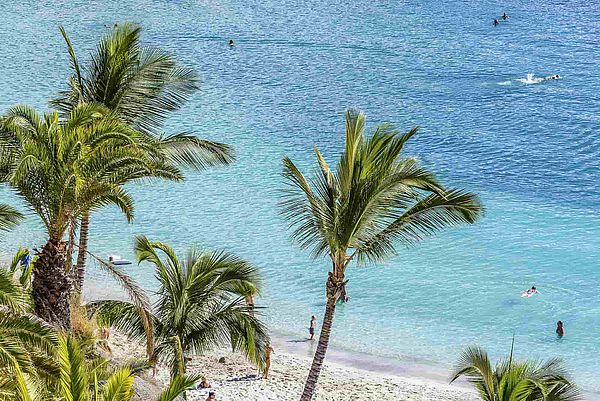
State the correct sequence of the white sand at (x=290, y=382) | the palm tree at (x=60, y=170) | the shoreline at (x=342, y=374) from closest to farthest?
the palm tree at (x=60, y=170)
the white sand at (x=290, y=382)
the shoreline at (x=342, y=374)

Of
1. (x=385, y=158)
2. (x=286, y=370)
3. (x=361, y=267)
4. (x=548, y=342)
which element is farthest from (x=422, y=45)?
(x=385, y=158)

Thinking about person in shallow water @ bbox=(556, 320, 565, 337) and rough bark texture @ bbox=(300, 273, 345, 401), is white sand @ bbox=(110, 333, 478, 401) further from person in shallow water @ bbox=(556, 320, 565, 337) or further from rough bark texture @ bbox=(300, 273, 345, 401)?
person in shallow water @ bbox=(556, 320, 565, 337)

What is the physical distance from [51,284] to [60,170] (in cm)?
198

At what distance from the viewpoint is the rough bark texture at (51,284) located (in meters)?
15.5

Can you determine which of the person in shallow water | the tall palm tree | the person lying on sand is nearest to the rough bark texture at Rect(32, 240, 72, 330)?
the tall palm tree

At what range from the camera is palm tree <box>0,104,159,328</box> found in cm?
1477

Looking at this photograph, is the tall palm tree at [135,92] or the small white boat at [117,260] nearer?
the tall palm tree at [135,92]

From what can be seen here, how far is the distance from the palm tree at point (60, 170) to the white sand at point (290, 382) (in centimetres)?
461

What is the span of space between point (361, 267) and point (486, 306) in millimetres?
4146

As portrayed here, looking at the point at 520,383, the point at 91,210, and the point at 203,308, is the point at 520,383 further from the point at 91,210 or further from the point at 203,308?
the point at 91,210

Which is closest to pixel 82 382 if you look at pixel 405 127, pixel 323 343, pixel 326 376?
pixel 323 343

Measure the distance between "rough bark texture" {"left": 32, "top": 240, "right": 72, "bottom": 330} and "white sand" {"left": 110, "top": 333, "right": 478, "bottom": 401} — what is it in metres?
4.15

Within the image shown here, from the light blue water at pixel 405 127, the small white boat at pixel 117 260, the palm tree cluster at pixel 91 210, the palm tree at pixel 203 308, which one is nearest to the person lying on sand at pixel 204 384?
the palm tree cluster at pixel 91 210

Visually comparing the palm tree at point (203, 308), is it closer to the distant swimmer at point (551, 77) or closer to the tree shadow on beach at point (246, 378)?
the tree shadow on beach at point (246, 378)
